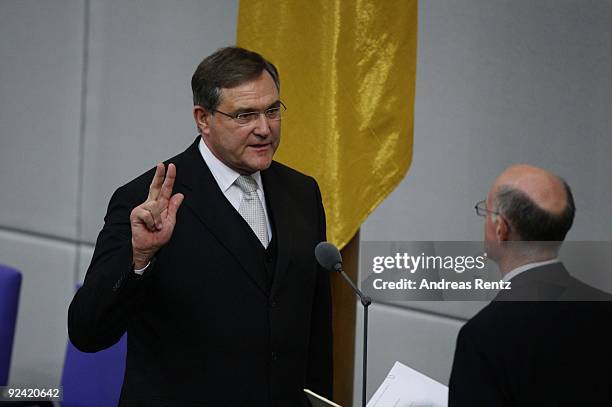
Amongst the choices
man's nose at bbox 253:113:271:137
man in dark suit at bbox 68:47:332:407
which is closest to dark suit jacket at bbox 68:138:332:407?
man in dark suit at bbox 68:47:332:407

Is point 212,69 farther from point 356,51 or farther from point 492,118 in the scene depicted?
point 492,118

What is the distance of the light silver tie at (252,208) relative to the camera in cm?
221

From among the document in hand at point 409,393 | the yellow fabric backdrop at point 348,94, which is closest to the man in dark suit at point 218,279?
the document in hand at point 409,393

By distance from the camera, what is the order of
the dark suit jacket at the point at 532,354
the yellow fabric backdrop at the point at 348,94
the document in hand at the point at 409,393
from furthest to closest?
the yellow fabric backdrop at the point at 348,94 < the document in hand at the point at 409,393 < the dark suit jacket at the point at 532,354

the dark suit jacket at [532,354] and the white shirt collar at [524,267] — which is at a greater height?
the white shirt collar at [524,267]

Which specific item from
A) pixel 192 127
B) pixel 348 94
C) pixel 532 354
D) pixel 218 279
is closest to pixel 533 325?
pixel 532 354

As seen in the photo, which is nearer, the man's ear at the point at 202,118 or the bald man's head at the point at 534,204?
the bald man's head at the point at 534,204

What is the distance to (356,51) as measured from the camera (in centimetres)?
267

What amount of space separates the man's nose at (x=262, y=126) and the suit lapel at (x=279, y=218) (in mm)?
208

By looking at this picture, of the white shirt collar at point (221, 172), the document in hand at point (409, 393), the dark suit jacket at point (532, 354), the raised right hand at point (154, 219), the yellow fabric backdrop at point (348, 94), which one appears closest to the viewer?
the dark suit jacket at point (532, 354)

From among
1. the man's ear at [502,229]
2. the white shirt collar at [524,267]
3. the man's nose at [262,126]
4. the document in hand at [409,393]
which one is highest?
the man's nose at [262,126]

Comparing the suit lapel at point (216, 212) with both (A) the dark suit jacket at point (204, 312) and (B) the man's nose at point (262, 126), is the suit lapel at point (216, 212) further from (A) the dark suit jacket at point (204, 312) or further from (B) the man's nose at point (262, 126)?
(B) the man's nose at point (262, 126)

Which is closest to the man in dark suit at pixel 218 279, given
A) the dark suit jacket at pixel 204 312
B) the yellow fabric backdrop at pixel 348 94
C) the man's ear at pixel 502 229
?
the dark suit jacket at pixel 204 312

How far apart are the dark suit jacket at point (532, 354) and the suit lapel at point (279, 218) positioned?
0.63m
